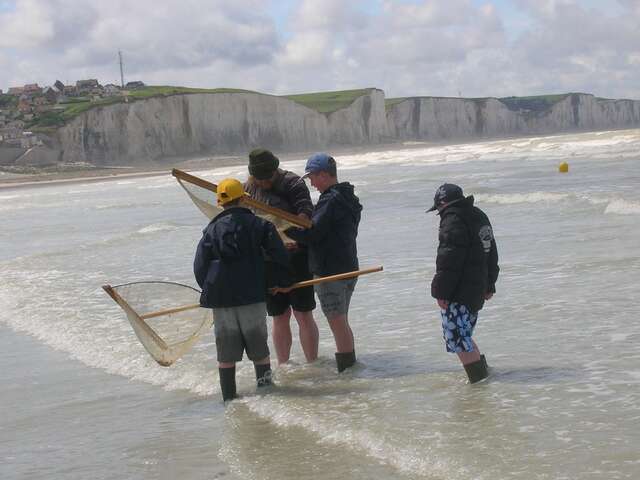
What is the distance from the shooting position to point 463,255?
6.19m

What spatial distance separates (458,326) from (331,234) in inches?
46.4

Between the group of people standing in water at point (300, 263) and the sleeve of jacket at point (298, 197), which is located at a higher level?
the sleeve of jacket at point (298, 197)

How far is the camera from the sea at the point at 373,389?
532cm

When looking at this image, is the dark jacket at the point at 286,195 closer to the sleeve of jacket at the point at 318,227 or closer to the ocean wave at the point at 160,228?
the sleeve of jacket at the point at 318,227

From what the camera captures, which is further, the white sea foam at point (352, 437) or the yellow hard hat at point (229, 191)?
the yellow hard hat at point (229, 191)

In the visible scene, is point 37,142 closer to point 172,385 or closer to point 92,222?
point 92,222

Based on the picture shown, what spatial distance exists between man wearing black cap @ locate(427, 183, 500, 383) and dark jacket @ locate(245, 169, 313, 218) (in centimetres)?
120

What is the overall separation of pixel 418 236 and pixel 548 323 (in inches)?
319

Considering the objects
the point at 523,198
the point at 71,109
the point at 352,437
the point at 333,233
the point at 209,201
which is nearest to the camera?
the point at 352,437

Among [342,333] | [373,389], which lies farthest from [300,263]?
[373,389]

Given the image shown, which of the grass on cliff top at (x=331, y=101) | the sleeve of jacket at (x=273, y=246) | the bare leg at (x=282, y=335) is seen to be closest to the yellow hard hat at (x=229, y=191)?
the sleeve of jacket at (x=273, y=246)

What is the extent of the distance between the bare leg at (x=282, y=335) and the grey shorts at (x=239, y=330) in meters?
0.63

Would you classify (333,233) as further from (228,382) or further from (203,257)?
(228,382)

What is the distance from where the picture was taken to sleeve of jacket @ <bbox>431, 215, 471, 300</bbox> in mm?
6172
